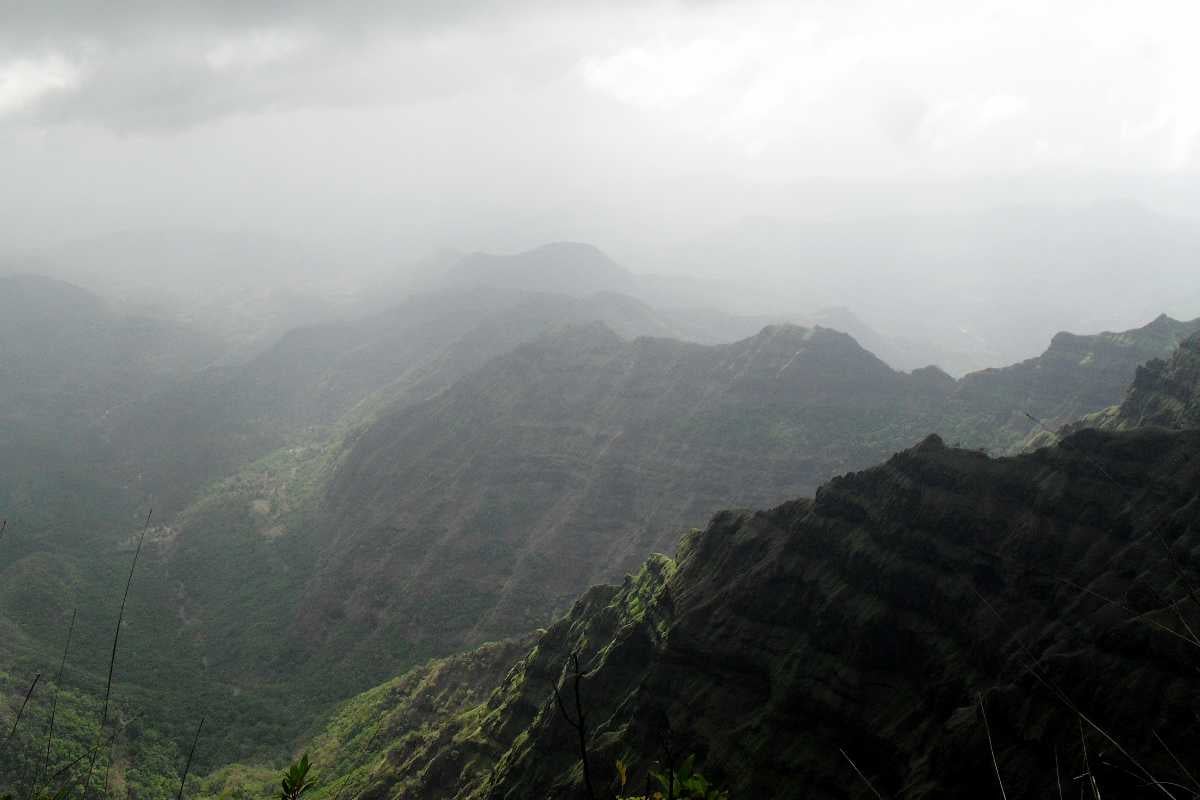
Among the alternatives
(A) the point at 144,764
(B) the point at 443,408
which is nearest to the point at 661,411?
(B) the point at 443,408

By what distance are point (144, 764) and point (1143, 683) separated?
95907 millimetres

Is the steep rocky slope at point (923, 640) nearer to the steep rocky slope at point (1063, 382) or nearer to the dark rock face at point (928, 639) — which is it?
the dark rock face at point (928, 639)

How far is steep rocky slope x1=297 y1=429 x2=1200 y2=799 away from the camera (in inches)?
1273

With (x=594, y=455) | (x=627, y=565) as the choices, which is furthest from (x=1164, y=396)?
(x=594, y=455)

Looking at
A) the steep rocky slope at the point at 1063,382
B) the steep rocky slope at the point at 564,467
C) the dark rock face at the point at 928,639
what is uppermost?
the dark rock face at the point at 928,639

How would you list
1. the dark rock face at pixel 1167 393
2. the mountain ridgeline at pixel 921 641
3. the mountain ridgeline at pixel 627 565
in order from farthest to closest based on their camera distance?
the dark rock face at pixel 1167 393, the mountain ridgeline at pixel 627 565, the mountain ridgeline at pixel 921 641

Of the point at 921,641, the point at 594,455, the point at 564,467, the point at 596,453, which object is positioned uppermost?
the point at 921,641

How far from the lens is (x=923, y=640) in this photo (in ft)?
135

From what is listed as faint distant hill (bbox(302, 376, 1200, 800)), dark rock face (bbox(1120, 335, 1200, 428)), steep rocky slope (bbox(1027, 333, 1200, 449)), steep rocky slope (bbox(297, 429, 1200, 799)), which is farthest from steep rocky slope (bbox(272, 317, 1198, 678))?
steep rocky slope (bbox(297, 429, 1200, 799))

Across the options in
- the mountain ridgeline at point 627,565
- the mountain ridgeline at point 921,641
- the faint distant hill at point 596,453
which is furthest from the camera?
the faint distant hill at point 596,453

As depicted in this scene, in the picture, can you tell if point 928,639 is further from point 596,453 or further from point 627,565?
point 596,453

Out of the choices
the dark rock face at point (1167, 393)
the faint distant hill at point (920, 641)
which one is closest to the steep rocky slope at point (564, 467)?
the dark rock face at point (1167, 393)

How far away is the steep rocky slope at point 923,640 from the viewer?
32.3 metres

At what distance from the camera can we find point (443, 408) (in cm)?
18488
